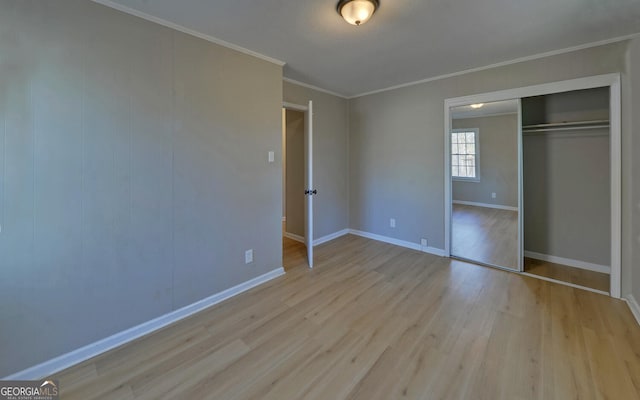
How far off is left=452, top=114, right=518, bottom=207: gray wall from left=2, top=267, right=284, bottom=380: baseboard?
3343 mm

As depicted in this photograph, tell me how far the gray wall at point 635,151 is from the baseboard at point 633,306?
0.05 meters

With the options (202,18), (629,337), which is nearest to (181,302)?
(202,18)

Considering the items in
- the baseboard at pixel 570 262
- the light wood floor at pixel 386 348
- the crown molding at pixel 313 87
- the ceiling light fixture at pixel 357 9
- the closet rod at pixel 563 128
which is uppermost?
the crown molding at pixel 313 87

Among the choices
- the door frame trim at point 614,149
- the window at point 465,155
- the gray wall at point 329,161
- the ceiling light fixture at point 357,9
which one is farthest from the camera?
the gray wall at point 329,161

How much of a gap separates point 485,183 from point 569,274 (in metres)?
1.41

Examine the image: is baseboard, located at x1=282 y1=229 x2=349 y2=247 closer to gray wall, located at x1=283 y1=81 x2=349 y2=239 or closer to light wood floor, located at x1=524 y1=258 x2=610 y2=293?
gray wall, located at x1=283 y1=81 x2=349 y2=239

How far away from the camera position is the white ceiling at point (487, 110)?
10.5ft

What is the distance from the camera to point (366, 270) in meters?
3.35

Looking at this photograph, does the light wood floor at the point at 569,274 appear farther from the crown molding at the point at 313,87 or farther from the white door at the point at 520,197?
the crown molding at the point at 313,87

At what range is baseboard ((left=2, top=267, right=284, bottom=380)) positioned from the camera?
1710 millimetres

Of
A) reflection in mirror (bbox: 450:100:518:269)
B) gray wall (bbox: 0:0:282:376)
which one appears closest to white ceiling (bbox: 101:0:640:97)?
gray wall (bbox: 0:0:282:376)

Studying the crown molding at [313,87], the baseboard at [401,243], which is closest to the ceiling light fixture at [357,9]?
the crown molding at [313,87]

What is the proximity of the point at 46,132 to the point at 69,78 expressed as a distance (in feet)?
1.28

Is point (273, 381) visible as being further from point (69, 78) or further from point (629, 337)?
point (629, 337)
